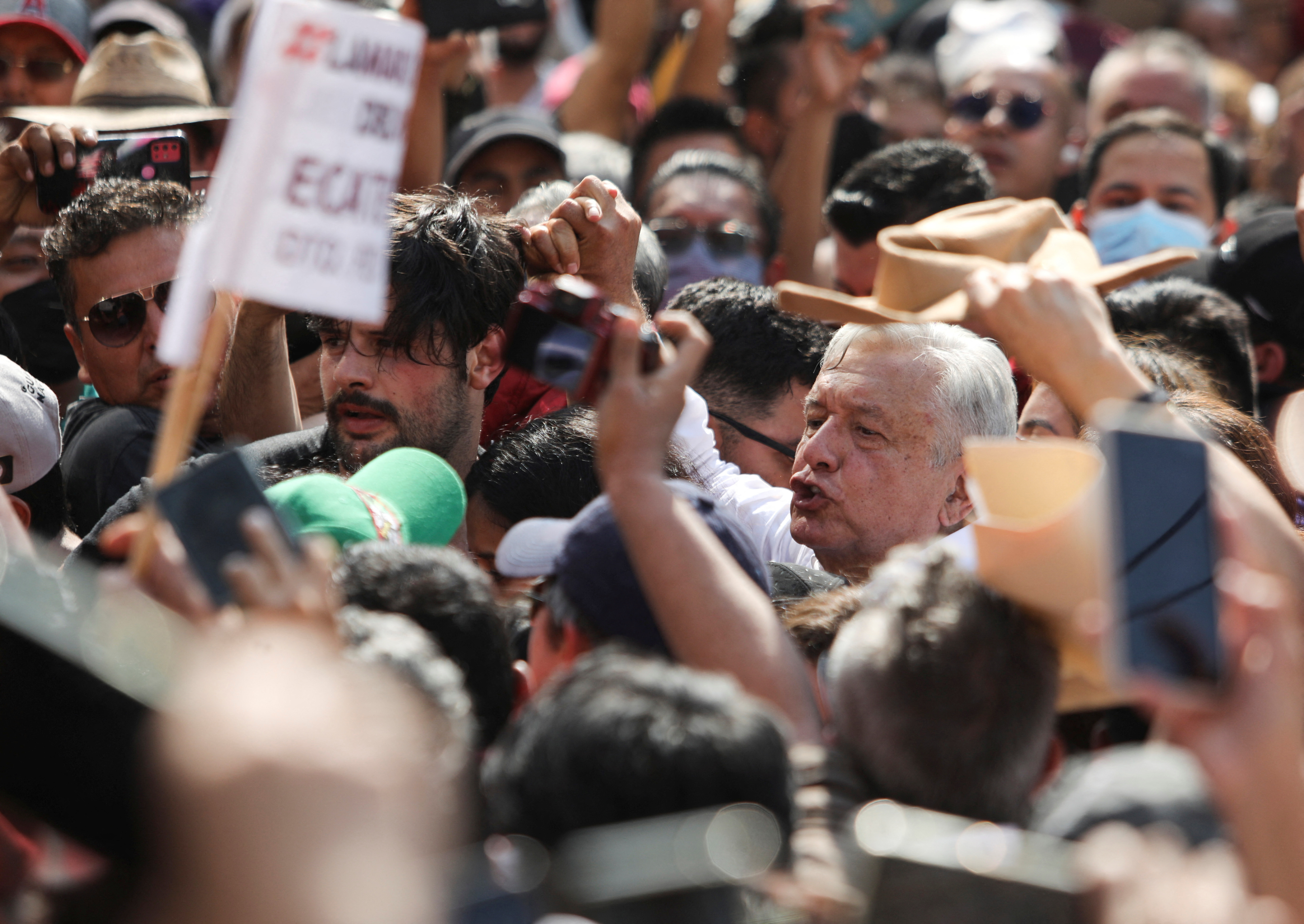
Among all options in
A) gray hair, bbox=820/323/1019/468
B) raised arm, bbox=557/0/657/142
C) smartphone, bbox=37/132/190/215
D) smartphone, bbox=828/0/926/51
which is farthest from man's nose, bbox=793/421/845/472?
raised arm, bbox=557/0/657/142

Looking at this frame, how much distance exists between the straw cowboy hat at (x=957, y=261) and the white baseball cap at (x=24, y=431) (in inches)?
64.2

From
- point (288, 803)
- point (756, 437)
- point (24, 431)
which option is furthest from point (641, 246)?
point (288, 803)

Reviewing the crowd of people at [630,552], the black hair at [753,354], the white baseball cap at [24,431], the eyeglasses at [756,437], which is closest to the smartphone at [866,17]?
the crowd of people at [630,552]

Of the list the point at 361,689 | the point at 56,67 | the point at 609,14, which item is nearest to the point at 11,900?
the point at 361,689

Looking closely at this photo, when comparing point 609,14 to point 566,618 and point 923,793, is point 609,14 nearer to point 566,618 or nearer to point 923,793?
Answer: point 566,618

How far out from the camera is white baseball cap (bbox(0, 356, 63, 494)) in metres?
3.01

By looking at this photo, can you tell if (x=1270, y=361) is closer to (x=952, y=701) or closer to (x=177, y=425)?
(x=952, y=701)

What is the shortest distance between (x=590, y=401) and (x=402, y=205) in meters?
1.44

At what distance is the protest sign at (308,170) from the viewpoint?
1.95 metres

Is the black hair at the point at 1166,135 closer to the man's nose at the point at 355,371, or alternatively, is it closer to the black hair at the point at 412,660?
the man's nose at the point at 355,371

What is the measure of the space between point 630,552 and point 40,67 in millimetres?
4141

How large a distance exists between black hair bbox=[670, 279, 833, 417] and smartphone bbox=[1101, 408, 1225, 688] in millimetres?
2362

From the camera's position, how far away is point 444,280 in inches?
135

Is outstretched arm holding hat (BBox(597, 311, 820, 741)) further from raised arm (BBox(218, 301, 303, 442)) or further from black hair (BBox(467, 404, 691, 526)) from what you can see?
raised arm (BBox(218, 301, 303, 442))
